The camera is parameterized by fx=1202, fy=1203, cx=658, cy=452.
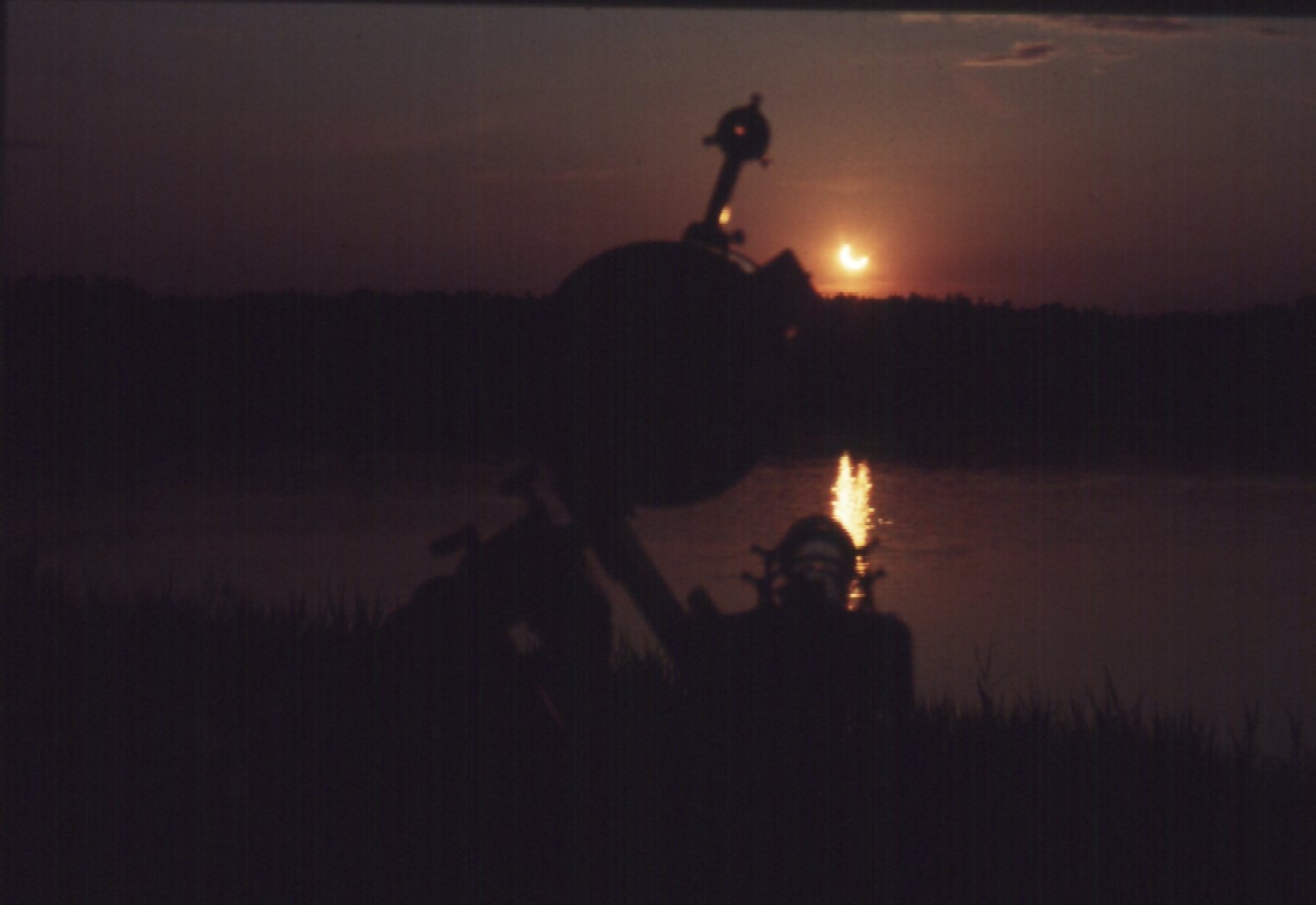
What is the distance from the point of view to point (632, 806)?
360 cm

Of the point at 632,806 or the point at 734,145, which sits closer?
the point at 734,145

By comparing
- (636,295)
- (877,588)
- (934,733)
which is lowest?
(934,733)

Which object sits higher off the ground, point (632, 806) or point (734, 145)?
point (734, 145)

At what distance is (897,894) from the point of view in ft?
11.2

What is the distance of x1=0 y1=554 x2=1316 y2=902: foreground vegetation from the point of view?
344 centimetres

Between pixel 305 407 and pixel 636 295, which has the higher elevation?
pixel 305 407

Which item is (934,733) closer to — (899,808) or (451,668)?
(899,808)

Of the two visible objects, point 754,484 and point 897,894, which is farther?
point 754,484

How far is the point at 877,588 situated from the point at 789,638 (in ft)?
2.22

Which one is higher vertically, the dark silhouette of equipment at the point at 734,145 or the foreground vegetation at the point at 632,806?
the dark silhouette of equipment at the point at 734,145

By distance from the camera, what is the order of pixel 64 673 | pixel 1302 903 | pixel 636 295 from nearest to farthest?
pixel 636 295
pixel 1302 903
pixel 64 673

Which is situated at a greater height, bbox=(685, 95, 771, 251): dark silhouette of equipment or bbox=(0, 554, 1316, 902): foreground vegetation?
bbox=(685, 95, 771, 251): dark silhouette of equipment

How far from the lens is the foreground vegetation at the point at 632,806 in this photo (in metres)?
3.44

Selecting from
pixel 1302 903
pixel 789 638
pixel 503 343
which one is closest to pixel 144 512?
pixel 503 343
